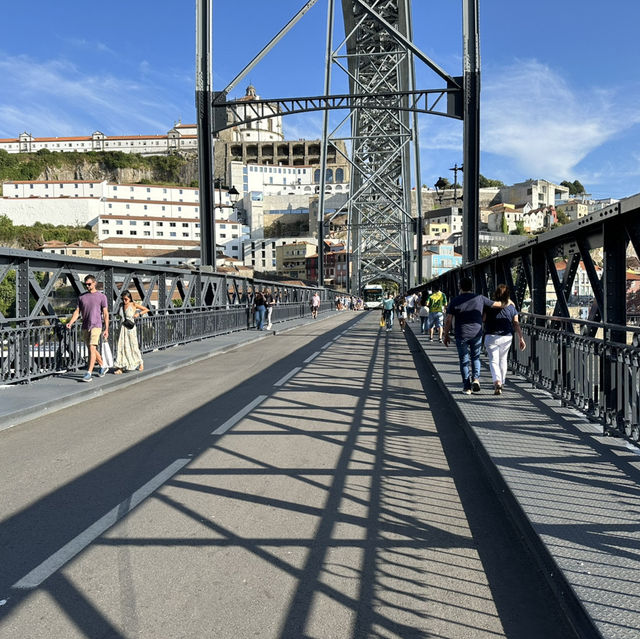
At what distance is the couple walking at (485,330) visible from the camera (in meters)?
9.11

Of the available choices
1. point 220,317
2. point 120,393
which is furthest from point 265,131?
point 120,393

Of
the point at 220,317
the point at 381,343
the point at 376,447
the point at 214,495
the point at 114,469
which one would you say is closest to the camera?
the point at 214,495

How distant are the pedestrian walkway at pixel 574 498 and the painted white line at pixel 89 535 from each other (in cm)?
272

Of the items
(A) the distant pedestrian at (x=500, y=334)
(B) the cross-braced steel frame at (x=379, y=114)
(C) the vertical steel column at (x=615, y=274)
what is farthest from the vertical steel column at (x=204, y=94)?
(C) the vertical steel column at (x=615, y=274)

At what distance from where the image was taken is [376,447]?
680 cm

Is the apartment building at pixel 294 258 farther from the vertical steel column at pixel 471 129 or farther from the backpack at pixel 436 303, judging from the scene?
the vertical steel column at pixel 471 129

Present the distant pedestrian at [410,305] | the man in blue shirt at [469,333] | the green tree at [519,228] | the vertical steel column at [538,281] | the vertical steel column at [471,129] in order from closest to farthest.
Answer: the man in blue shirt at [469,333] < the vertical steel column at [538,281] < the vertical steel column at [471,129] < the distant pedestrian at [410,305] < the green tree at [519,228]

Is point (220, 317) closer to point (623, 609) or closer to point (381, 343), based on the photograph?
point (381, 343)

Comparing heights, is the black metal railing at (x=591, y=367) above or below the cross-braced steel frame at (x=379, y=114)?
below

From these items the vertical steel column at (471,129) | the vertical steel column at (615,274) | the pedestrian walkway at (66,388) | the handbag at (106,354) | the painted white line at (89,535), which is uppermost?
the vertical steel column at (471,129)

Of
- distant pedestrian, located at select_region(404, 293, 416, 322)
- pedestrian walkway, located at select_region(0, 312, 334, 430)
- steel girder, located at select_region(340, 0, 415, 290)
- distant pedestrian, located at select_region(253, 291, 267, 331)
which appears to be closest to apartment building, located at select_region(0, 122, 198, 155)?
steel girder, located at select_region(340, 0, 415, 290)

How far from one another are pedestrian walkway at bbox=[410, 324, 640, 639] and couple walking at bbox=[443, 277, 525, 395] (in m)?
1.00

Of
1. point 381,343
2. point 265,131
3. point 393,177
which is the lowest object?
point 381,343

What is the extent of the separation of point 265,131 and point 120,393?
562ft
